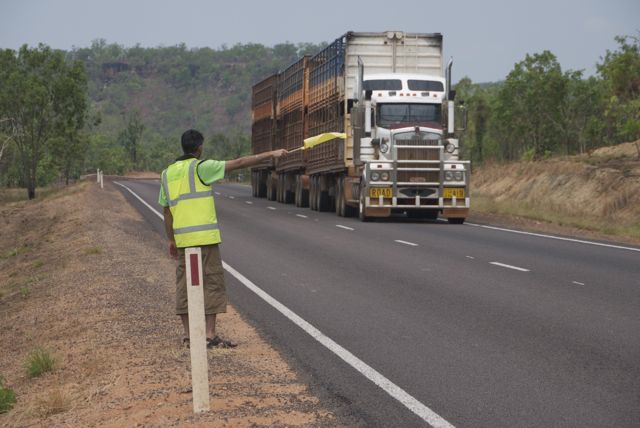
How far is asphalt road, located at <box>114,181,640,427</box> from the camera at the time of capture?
665cm

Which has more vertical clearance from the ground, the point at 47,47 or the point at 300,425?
the point at 47,47

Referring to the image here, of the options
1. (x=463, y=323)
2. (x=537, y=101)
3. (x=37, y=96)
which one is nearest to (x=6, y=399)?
(x=463, y=323)

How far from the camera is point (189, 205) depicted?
26.7 feet

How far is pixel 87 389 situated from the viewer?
7.45m

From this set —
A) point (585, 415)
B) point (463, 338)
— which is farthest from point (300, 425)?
point (463, 338)

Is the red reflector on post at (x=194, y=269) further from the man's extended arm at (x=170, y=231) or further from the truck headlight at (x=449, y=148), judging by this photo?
the truck headlight at (x=449, y=148)

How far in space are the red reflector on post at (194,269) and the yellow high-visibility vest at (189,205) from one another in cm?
177

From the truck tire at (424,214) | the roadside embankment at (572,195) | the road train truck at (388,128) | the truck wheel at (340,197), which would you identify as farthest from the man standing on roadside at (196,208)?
the truck wheel at (340,197)

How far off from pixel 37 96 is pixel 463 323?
56.7 meters

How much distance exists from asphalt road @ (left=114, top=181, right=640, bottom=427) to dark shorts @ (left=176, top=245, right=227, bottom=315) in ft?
2.40

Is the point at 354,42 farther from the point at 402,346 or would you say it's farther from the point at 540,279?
the point at 402,346

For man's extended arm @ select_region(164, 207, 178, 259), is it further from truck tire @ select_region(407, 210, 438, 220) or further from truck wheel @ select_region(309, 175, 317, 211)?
truck wheel @ select_region(309, 175, 317, 211)

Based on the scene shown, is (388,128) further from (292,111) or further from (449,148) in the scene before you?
(292,111)

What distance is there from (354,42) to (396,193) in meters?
4.76
